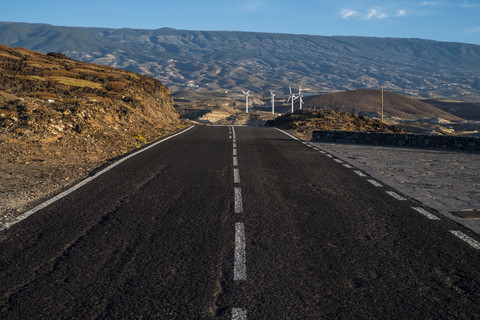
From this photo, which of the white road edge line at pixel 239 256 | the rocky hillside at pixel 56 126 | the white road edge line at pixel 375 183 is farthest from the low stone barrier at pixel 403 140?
the white road edge line at pixel 239 256

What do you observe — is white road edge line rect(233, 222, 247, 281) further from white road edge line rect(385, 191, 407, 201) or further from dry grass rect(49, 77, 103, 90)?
dry grass rect(49, 77, 103, 90)

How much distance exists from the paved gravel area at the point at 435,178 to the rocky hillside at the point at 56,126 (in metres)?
7.62

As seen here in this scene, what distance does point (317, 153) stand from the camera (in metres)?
16.8

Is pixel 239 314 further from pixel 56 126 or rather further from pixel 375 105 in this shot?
pixel 375 105

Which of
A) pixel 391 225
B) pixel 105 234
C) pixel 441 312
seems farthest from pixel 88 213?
pixel 441 312

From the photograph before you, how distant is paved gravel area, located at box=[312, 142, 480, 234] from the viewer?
8211mm

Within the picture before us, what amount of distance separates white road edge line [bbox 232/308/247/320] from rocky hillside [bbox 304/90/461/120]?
11896 centimetres

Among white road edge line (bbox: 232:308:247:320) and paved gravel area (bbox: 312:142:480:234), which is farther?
paved gravel area (bbox: 312:142:480:234)

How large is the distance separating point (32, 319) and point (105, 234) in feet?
7.47

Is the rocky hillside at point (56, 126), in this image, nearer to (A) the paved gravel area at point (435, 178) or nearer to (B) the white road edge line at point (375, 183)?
(B) the white road edge line at point (375, 183)

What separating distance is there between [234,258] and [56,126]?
1330 cm

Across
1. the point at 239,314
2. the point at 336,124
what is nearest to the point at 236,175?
the point at 239,314

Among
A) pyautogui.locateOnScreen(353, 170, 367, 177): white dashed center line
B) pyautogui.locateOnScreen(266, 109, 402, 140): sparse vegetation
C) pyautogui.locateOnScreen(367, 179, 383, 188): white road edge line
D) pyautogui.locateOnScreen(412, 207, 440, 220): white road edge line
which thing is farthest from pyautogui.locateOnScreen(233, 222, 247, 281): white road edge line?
pyautogui.locateOnScreen(266, 109, 402, 140): sparse vegetation

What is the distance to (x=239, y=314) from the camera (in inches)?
149
